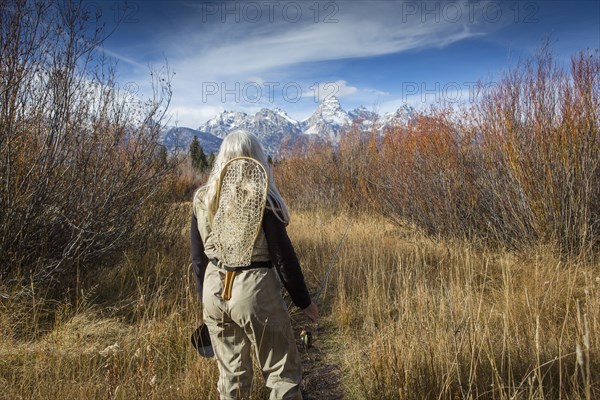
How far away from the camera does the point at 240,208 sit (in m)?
1.55

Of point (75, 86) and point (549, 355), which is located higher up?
point (75, 86)

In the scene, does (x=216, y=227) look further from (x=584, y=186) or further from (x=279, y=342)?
(x=584, y=186)

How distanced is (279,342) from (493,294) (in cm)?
266

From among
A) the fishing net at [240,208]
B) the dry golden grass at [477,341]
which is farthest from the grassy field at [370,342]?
the fishing net at [240,208]

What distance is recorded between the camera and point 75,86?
3.19 meters

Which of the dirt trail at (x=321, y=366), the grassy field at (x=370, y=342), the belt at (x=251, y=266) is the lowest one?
the dirt trail at (x=321, y=366)

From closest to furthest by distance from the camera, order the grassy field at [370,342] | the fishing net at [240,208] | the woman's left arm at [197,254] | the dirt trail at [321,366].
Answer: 1. the fishing net at [240,208]
2. the woman's left arm at [197,254]
3. the grassy field at [370,342]
4. the dirt trail at [321,366]

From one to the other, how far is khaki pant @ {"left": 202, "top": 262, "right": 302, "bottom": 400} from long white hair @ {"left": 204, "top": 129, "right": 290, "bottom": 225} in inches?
10.5

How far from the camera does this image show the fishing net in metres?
1.53

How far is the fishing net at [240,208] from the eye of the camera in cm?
153

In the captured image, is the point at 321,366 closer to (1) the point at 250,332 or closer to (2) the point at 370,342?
(2) the point at 370,342

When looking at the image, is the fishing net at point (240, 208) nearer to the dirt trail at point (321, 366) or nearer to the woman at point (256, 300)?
the woman at point (256, 300)

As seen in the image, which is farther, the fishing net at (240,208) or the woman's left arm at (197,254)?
the woman's left arm at (197,254)

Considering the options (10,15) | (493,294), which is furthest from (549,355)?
(10,15)
